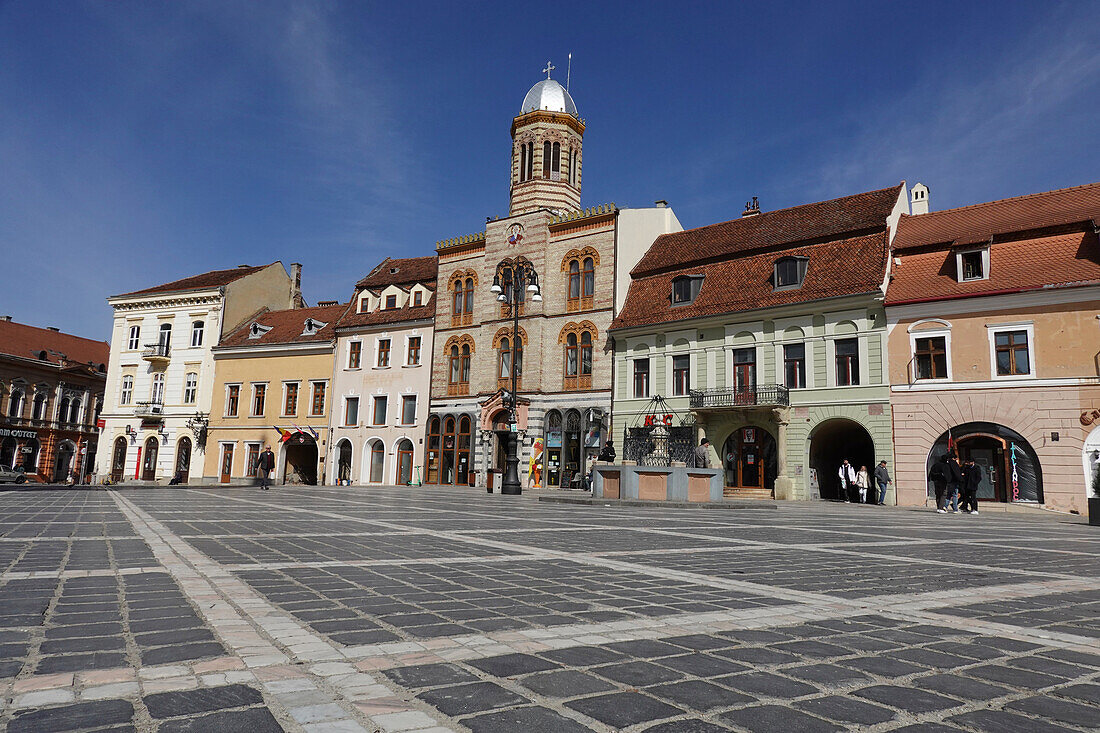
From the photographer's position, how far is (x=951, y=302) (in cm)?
2547

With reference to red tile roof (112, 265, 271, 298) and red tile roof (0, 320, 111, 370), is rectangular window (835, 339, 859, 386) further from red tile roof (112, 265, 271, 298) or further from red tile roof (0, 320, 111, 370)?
red tile roof (0, 320, 111, 370)

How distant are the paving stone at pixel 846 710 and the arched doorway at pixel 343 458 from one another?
40.4m

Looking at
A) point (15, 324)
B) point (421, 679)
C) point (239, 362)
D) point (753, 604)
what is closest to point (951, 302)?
point (753, 604)

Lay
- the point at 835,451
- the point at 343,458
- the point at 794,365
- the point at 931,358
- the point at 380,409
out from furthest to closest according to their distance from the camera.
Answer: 1. the point at 343,458
2. the point at 380,409
3. the point at 835,451
4. the point at 794,365
5. the point at 931,358

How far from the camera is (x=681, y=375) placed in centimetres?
3219

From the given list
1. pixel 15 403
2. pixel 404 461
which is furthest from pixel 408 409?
pixel 15 403

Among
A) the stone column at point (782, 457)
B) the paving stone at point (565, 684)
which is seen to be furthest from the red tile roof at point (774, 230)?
the paving stone at point (565, 684)

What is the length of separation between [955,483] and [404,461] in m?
27.1

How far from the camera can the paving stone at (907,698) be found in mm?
3078

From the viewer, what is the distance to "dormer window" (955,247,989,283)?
25.4 metres

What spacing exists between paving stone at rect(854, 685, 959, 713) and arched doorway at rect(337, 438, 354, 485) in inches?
1587

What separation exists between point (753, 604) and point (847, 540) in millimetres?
6550

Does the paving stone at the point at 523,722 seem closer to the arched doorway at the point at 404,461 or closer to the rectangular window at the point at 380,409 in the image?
the arched doorway at the point at 404,461

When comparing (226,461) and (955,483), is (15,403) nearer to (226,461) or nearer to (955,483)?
(226,461)
